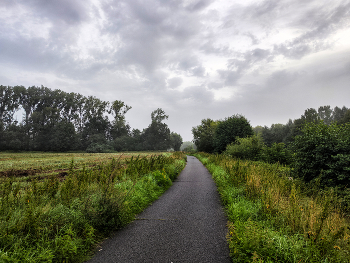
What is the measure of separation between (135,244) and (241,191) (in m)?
4.53

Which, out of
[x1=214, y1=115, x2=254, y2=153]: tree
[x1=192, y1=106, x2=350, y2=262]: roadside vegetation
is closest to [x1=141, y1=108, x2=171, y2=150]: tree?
[x1=214, y1=115, x2=254, y2=153]: tree

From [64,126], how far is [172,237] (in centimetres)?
6374

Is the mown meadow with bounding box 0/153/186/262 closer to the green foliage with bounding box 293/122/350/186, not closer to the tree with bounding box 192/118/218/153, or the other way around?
the green foliage with bounding box 293/122/350/186

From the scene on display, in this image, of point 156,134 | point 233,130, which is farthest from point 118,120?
point 233,130

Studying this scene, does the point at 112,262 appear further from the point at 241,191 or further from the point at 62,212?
the point at 241,191

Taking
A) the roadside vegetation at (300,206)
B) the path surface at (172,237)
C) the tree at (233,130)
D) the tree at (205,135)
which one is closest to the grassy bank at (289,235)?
the roadside vegetation at (300,206)

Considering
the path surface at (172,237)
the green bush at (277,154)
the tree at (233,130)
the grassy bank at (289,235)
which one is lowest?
the path surface at (172,237)

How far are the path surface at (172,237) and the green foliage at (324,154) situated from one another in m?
4.65

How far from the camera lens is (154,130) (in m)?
82.9

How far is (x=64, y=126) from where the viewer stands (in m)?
56.9

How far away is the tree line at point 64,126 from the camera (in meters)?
52.4

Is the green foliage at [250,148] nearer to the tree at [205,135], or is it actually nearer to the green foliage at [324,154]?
the green foliage at [324,154]

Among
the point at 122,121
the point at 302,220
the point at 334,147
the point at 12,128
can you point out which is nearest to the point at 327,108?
the point at 122,121

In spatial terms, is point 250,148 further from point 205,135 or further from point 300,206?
point 205,135
